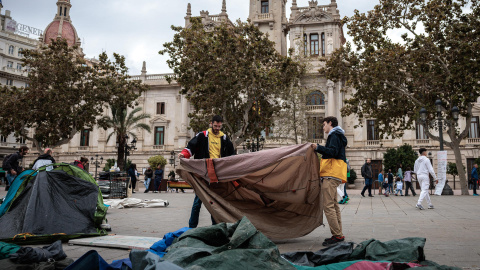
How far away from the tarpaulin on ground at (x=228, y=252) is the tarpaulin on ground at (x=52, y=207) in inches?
117

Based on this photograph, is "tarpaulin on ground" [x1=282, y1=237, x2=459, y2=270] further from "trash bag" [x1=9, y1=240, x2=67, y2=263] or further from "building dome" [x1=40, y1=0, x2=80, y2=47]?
"building dome" [x1=40, y1=0, x2=80, y2=47]

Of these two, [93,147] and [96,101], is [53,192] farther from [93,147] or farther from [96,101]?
[93,147]

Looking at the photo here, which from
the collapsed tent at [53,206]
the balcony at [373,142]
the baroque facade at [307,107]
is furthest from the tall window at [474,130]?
the collapsed tent at [53,206]

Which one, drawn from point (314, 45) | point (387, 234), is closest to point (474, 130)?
point (314, 45)

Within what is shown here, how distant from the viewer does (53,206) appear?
19.8 ft

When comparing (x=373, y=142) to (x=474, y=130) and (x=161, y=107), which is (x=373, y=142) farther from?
(x=161, y=107)

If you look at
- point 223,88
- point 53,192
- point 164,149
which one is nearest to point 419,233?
point 53,192

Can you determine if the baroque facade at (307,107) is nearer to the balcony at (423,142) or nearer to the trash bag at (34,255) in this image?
the balcony at (423,142)

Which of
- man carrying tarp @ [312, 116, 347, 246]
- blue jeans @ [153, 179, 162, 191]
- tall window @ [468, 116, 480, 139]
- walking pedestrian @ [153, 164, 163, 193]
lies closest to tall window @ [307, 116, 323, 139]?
walking pedestrian @ [153, 164, 163, 193]

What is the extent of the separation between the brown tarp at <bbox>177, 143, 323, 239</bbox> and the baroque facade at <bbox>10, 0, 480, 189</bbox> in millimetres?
25053

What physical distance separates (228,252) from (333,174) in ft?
9.68

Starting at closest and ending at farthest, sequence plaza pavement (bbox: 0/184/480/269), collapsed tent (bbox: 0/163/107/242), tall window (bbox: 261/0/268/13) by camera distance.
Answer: plaza pavement (bbox: 0/184/480/269)
collapsed tent (bbox: 0/163/107/242)
tall window (bbox: 261/0/268/13)

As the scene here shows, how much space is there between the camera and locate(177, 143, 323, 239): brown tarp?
5.58 m

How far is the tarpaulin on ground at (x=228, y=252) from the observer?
119 inches
